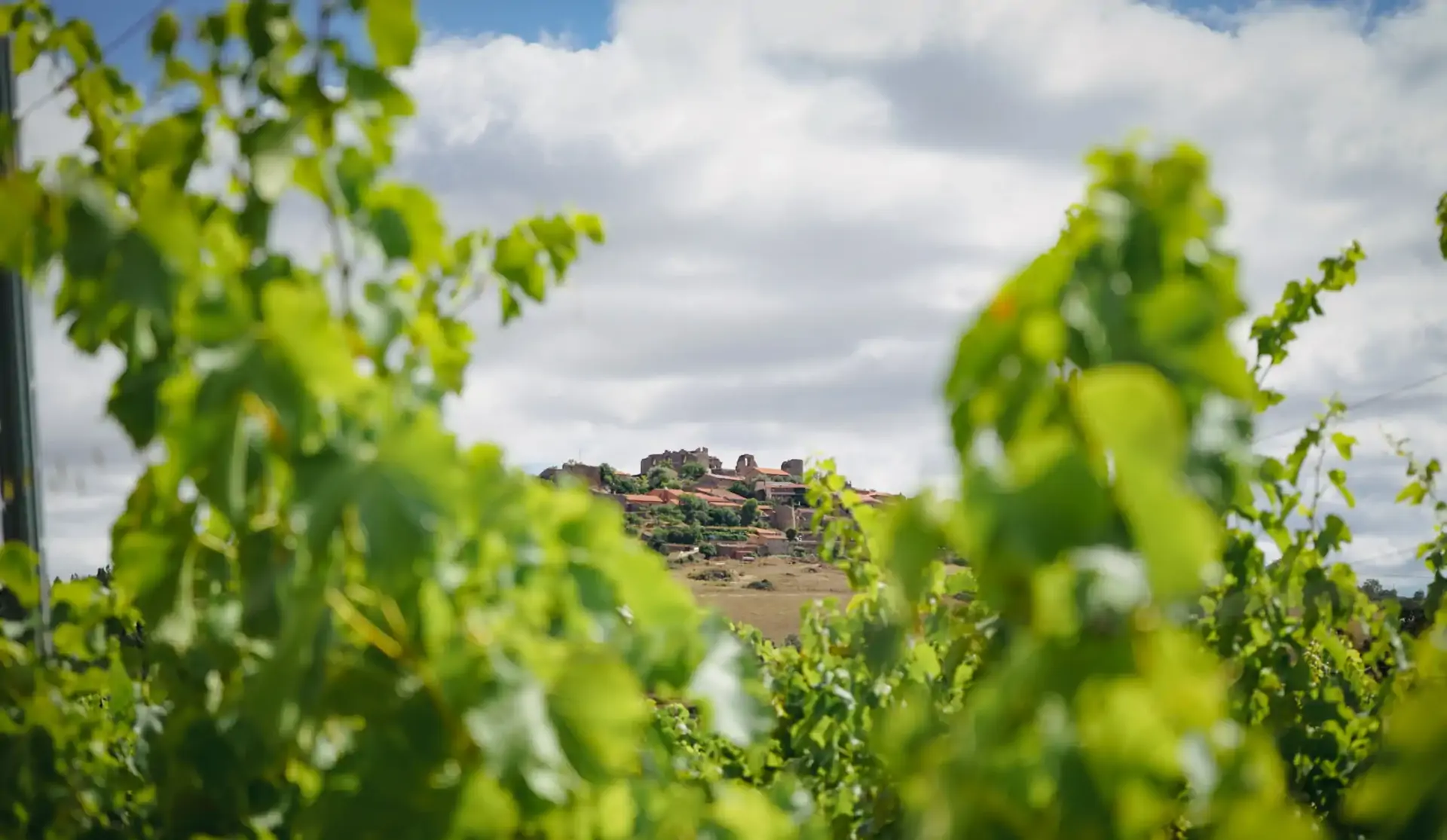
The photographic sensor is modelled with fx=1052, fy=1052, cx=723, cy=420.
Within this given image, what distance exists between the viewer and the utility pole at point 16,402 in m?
2.28

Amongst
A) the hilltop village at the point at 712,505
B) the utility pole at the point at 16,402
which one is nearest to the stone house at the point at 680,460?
the hilltop village at the point at 712,505

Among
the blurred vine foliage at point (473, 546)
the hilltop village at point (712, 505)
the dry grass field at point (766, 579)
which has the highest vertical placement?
the hilltop village at point (712, 505)

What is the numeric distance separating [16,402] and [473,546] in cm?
182

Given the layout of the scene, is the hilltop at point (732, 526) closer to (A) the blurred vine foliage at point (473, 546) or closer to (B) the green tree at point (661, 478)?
(B) the green tree at point (661, 478)

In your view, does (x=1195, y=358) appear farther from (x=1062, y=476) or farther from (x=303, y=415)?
(x=303, y=415)

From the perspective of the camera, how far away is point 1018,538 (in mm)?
678

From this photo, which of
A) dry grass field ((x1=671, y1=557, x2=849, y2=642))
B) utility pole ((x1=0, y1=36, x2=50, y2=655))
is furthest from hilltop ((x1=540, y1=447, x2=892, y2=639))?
utility pole ((x1=0, y1=36, x2=50, y2=655))

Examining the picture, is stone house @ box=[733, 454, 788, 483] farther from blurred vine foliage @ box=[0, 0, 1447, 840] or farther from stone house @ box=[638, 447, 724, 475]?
blurred vine foliage @ box=[0, 0, 1447, 840]

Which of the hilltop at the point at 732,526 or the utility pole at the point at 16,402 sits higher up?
the hilltop at the point at 732,526

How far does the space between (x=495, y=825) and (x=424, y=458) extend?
333mm

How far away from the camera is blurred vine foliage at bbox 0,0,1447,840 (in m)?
0.66

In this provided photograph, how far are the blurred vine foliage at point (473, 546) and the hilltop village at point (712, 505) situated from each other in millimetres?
32751

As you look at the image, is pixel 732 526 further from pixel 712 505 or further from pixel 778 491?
pixel 778 491

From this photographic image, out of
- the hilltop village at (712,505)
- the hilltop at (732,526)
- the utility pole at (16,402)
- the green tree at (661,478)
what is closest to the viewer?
the utility pole at (16,402)
